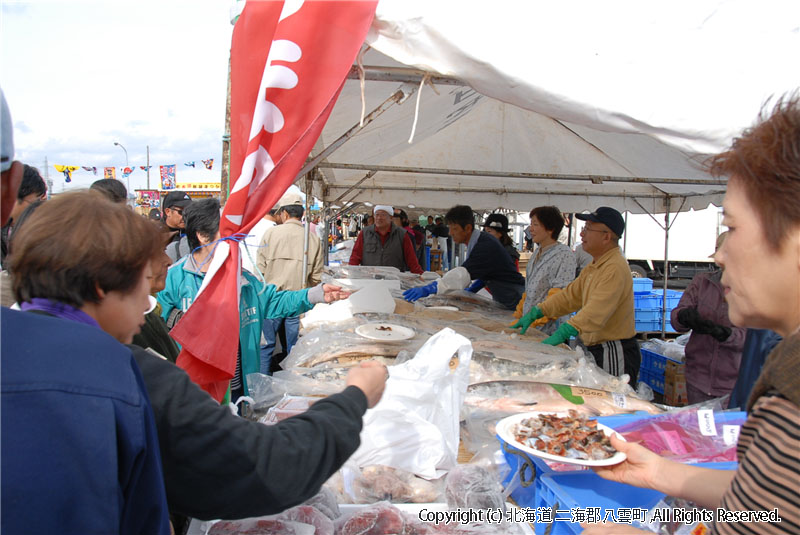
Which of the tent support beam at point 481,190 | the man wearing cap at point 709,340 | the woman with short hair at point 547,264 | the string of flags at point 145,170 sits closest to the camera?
the man wearing cap at point 709,340

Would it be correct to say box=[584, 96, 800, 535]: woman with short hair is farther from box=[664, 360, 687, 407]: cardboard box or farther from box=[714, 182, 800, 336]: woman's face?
box=[664, 360, 687, 407]: cardboard box

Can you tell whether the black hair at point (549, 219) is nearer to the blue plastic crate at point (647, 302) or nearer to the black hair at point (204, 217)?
the black hair at point (204, 217)

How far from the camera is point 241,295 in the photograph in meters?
2.69

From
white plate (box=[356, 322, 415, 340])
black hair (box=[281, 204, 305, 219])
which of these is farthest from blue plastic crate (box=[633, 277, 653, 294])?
white plate (box=[356, 322, 415, 340])

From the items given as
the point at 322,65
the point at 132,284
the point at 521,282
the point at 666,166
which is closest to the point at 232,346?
the point at 132,284

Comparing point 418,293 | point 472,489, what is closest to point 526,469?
point 472,489

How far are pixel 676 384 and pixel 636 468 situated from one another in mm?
4160

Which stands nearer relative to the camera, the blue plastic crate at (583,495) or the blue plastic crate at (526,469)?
the blue plastic crate at (583,495)

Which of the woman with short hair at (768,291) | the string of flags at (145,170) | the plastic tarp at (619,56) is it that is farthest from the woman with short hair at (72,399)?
the string of flags at (145,170)

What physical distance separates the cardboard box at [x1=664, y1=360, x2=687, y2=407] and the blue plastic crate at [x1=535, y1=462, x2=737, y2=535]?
3.74 meters

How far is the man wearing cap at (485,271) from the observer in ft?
16.8

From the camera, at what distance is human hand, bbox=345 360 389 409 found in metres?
1.16

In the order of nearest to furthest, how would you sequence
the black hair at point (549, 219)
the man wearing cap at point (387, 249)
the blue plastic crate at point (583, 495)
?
the blue plastic crate at point (583, 495) → the black hair at point (549, 219) → the man wearing cap at point (387, 249)

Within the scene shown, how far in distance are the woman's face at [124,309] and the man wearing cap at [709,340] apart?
3.68 metres
